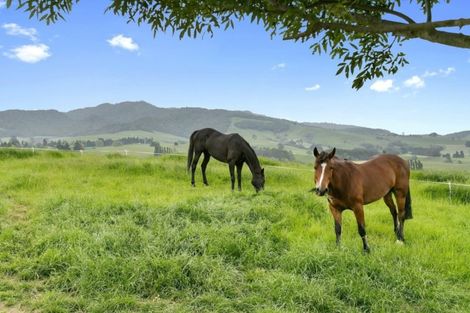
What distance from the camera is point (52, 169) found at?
54.9 ft

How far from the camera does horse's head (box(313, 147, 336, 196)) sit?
6.24 m

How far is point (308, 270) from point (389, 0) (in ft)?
13.3

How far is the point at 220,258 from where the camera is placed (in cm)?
643

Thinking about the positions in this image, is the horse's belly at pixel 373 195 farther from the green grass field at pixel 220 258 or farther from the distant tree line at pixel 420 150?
the distant tree line at pixel 420 150

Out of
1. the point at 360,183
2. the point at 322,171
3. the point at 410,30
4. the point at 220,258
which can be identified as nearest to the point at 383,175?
the point at 360,183

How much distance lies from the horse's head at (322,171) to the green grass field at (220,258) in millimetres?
1129

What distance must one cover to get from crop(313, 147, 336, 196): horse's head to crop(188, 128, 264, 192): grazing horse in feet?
21.5

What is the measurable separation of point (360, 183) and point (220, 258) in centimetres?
294

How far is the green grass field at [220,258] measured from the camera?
5.37 metres

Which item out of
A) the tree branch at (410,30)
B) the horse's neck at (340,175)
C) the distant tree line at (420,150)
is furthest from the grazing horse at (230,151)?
the distant tree line at (420,150)

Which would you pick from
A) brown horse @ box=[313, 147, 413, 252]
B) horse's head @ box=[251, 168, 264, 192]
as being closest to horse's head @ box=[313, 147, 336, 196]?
brown horse @ box=[313, 147, 413, 252]

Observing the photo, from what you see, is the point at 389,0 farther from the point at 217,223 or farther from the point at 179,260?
the point at 217,223

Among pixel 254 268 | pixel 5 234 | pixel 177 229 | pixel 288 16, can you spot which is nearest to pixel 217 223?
Answer: pixel 177 229

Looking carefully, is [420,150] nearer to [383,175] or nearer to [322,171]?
[383,175]
